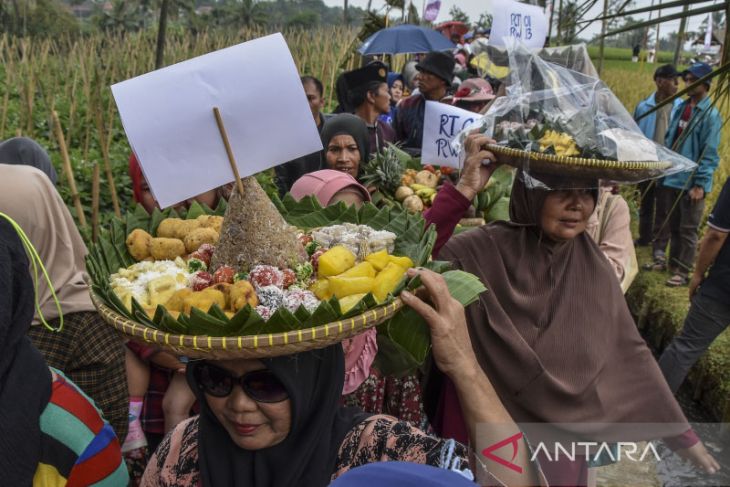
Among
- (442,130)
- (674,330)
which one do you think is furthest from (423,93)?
(674,330)

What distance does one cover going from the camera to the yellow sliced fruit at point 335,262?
170 centimetres

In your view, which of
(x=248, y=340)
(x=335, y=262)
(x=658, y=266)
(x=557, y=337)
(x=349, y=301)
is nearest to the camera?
(x=248, y=340)

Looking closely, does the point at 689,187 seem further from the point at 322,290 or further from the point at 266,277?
the point at 266,277

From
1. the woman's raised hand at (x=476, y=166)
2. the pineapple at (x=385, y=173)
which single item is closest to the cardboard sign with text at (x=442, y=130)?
the pineapple at (x=385, y=173)

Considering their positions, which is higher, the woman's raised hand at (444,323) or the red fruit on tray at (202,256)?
the red fruit on tray at (202,256)

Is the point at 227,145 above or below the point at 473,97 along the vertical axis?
above

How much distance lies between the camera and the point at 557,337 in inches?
93.3

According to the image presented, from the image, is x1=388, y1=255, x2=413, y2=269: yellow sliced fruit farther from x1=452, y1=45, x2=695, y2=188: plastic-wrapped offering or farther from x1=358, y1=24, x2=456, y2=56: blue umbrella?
x1=358, y1=24, x2=456, y2=56: blue umbrella

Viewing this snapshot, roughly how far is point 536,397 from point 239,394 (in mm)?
1243

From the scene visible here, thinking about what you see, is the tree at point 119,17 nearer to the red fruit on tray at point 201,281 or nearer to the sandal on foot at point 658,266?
the sandal on foot at point 658,266

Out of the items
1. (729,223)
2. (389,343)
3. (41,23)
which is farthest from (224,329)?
(41,23)

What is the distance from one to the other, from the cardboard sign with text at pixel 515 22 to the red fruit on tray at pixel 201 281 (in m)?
3.79

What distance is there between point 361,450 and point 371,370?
3.38 ft

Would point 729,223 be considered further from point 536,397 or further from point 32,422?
point 32,422
